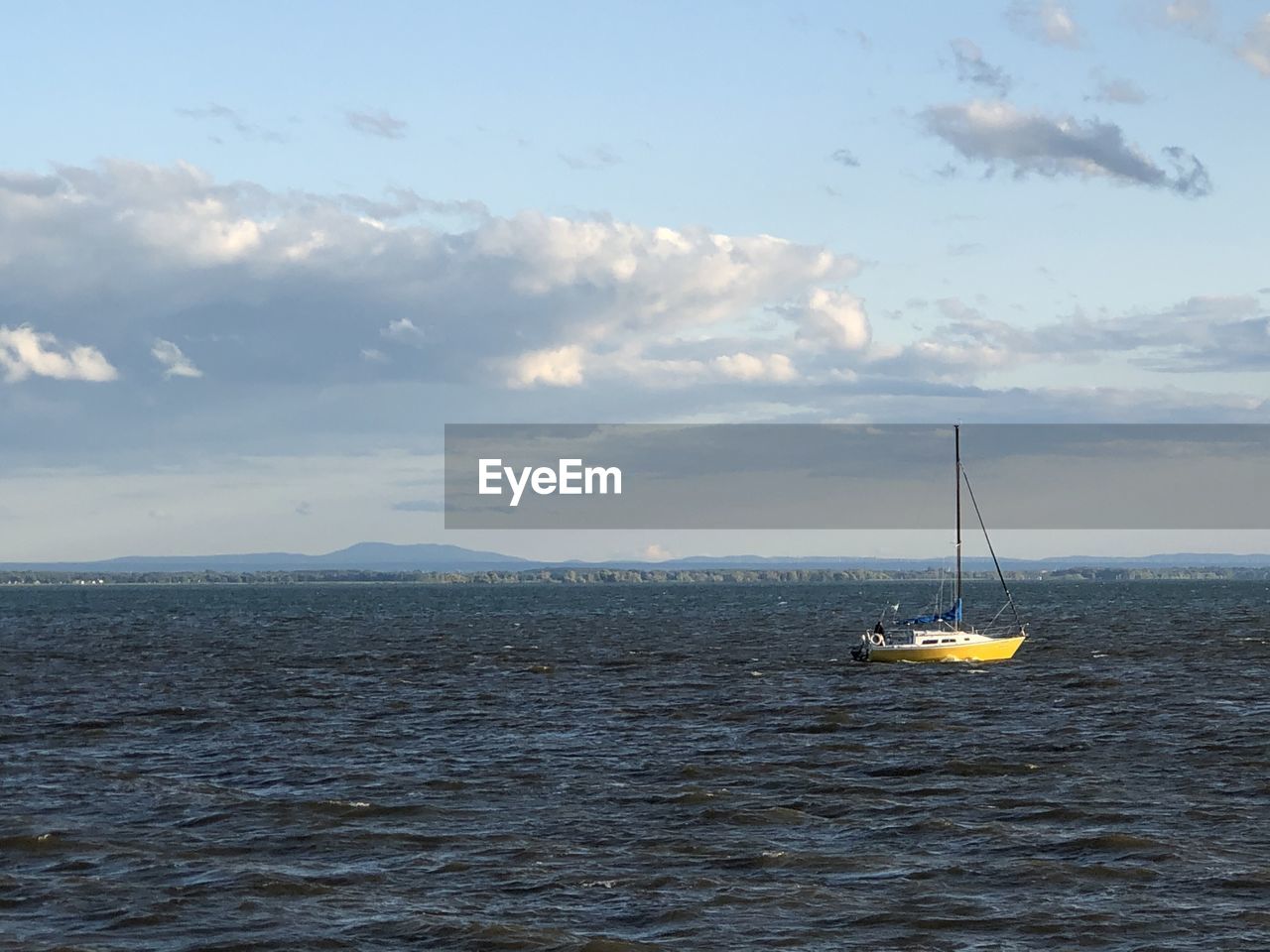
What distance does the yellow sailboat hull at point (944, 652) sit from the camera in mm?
93375

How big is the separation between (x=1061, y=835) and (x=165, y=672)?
66.9m

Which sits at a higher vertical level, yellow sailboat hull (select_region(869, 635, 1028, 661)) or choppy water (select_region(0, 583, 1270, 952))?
yellow sailboat hull (select_region(869, 635, 1028, 661))

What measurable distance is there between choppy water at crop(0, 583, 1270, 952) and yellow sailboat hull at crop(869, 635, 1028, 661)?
7.97 m

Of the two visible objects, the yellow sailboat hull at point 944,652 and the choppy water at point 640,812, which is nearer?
the choppy water at point 640,812

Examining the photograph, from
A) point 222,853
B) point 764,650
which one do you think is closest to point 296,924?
point 222,853

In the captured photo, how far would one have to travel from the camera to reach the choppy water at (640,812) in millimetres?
29953

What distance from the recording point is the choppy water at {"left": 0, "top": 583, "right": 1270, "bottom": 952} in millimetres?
29953

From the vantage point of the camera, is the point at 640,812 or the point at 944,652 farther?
the point at 944,652

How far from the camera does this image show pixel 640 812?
1630 inches

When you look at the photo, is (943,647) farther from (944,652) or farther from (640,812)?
(640,812)

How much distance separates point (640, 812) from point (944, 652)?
55.2 m

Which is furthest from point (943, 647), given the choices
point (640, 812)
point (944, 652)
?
point (640, 812)

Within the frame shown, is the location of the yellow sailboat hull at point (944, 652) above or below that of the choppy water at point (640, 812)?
above

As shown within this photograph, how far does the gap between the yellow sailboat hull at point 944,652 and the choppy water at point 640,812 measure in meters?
7.97
